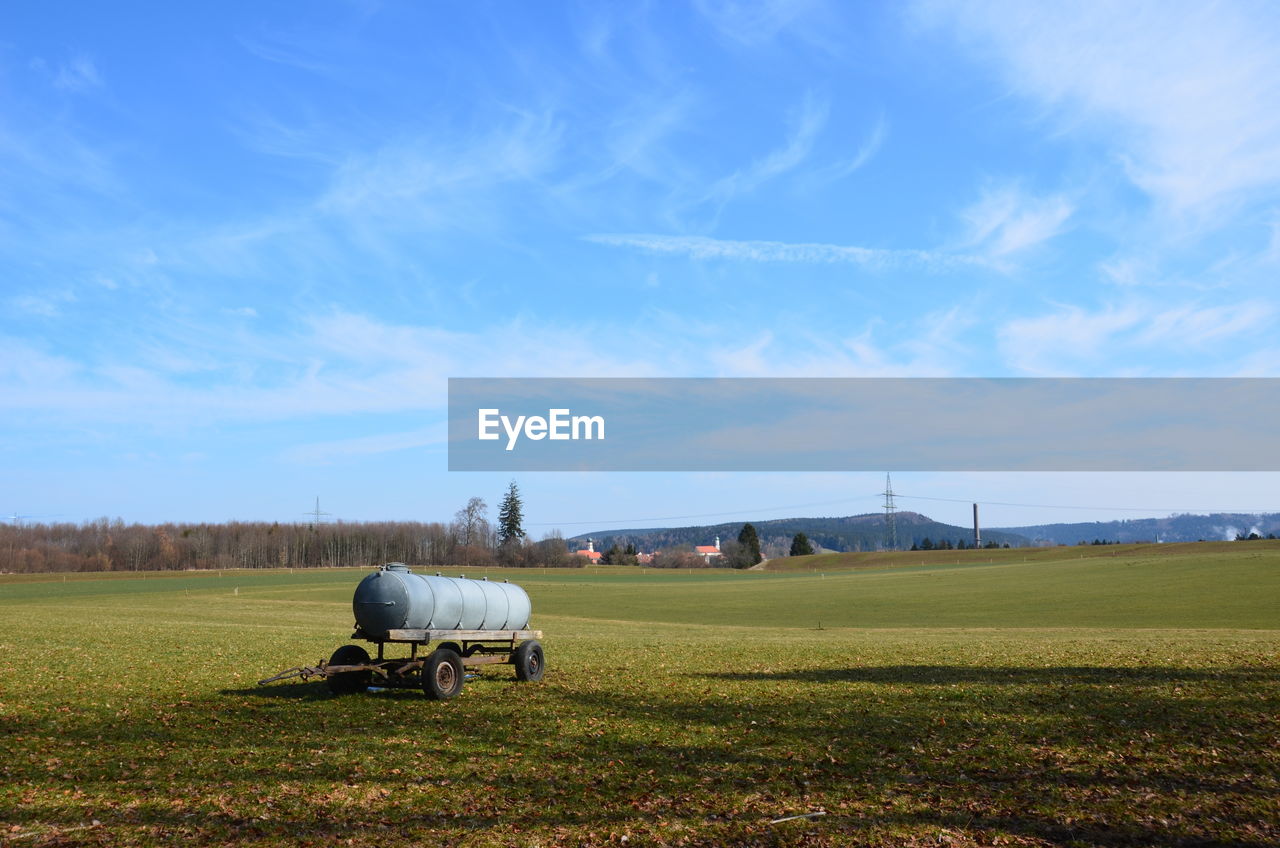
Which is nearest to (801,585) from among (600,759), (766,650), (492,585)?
(766,650)

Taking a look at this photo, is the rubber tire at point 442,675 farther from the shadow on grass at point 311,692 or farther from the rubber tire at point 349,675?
the rubber tire at point 349,675

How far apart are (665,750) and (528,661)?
7.50 meters

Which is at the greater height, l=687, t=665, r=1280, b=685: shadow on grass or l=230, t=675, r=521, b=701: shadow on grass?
l=230, t=675, r=521, b=701: shadow on grass

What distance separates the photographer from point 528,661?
19953 mm

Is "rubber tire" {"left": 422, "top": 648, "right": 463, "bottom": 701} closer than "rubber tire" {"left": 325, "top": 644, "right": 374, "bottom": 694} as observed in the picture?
Yes

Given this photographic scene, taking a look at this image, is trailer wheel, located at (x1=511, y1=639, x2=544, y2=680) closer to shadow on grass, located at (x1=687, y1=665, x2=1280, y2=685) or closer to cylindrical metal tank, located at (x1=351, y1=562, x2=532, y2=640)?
cylindrical metal tank, located at (x1=351, y1=562, x2=532, y2=640)

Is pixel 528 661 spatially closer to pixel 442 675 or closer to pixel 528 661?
pixel 528 661

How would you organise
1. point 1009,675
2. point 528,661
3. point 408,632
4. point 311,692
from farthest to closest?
1. point 1009,675
2. point 528,661
3. point 311,692
4. point 408,632

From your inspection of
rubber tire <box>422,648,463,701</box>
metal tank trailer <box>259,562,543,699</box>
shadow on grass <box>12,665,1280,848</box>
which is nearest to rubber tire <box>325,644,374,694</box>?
metal tank trailer <box>259,562,543,699</box>

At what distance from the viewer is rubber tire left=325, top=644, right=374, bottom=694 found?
679 inches

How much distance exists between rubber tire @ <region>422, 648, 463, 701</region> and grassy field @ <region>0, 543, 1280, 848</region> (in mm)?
296

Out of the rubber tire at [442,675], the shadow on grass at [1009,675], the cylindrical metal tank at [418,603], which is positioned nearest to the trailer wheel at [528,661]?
the cylindrical metal tank at [418,603]

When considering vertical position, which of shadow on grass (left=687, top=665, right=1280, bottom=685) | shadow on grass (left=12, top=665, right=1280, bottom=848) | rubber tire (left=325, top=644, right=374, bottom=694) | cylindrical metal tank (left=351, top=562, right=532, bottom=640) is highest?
cylindrical metal tank (left=351, top=562, right=532, bottom=640)

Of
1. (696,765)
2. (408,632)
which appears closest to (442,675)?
(408,632)
